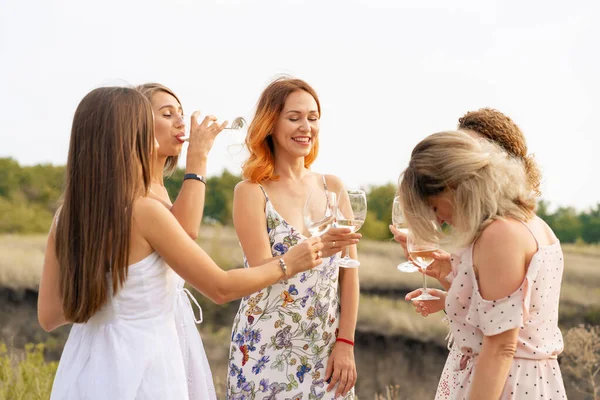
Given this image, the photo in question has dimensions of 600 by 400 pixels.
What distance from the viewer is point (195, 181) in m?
3.40

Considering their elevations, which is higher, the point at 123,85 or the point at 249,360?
the point at 123,85

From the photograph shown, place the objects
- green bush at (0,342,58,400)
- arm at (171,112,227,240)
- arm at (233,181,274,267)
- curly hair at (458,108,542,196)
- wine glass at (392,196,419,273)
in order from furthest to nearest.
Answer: green bush at (0,342,58,400) → arm at (233,181,274,267) → curly hair at (458,108,542,196) → wine glass at (392,196,419,273) → arm at (171,112,227,240)

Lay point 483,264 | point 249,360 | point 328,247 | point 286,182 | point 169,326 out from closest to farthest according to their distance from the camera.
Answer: point 483,264, point 169,326, point 328,247, point 249,360, point 286,182

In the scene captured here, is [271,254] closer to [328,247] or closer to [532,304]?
[328,247]

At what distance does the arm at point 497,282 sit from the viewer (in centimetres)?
256

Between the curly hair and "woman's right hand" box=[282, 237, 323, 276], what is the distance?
110 centimetres

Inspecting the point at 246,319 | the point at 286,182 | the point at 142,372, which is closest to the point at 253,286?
the point at 142,372

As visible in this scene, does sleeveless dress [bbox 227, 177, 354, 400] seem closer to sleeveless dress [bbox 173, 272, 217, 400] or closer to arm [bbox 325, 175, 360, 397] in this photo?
arm [bbox 325, 175, 360, 397]

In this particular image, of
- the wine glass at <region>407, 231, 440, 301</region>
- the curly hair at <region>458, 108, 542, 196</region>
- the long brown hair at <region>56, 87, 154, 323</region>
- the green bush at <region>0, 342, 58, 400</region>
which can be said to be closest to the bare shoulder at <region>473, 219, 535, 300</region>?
the wine glass at <region>407, 231, 440, 301</region>

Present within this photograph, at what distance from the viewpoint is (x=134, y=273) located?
9.34 feet

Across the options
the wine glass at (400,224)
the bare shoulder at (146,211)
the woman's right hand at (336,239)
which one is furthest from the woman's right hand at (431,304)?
the bare shoulder at (146,211)

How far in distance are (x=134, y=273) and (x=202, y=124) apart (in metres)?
0.96

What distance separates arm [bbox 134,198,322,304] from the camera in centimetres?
279

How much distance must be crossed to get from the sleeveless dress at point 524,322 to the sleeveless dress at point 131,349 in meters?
1.21
